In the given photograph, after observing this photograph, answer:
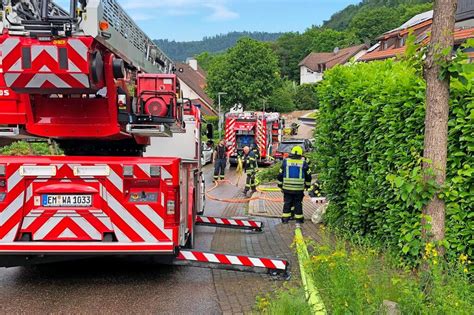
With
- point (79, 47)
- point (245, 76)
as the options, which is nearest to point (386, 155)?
point (79, 47)

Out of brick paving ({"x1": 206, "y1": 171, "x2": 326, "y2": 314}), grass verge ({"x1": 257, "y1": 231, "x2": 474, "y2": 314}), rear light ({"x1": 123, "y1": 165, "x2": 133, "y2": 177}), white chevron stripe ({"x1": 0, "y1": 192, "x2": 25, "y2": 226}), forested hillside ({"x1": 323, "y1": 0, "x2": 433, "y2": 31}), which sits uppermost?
forested hillside ({"x1": 323, "y1": 0, "x2": 433, "y2": 31})

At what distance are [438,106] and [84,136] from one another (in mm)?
4431

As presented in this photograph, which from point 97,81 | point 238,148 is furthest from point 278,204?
point 238,148

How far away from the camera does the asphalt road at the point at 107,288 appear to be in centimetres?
606

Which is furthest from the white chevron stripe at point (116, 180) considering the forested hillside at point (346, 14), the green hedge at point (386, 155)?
the forested hillside at point (346, 14)

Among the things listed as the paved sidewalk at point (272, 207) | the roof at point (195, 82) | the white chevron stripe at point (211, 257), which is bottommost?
the paved sidewalk at point (272, 207)

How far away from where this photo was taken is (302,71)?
109 meters

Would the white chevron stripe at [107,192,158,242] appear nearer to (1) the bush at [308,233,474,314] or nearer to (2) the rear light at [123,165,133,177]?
(2) the rear light at [123,165,133,177]

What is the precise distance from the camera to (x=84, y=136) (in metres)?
7.19

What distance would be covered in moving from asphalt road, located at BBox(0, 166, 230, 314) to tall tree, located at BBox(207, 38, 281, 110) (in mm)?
49541

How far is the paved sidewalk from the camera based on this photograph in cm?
1318

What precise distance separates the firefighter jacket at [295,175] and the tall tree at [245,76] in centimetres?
4599

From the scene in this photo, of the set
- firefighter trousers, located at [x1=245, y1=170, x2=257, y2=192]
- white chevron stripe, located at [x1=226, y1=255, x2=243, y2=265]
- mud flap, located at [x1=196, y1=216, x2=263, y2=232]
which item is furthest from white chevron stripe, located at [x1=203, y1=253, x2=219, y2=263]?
firefighter trousers, located at [x1=245, y1=170, x2=257, y2=192]

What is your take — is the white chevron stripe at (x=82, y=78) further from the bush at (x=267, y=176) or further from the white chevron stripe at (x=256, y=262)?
the bush at (x=267, y=176)
